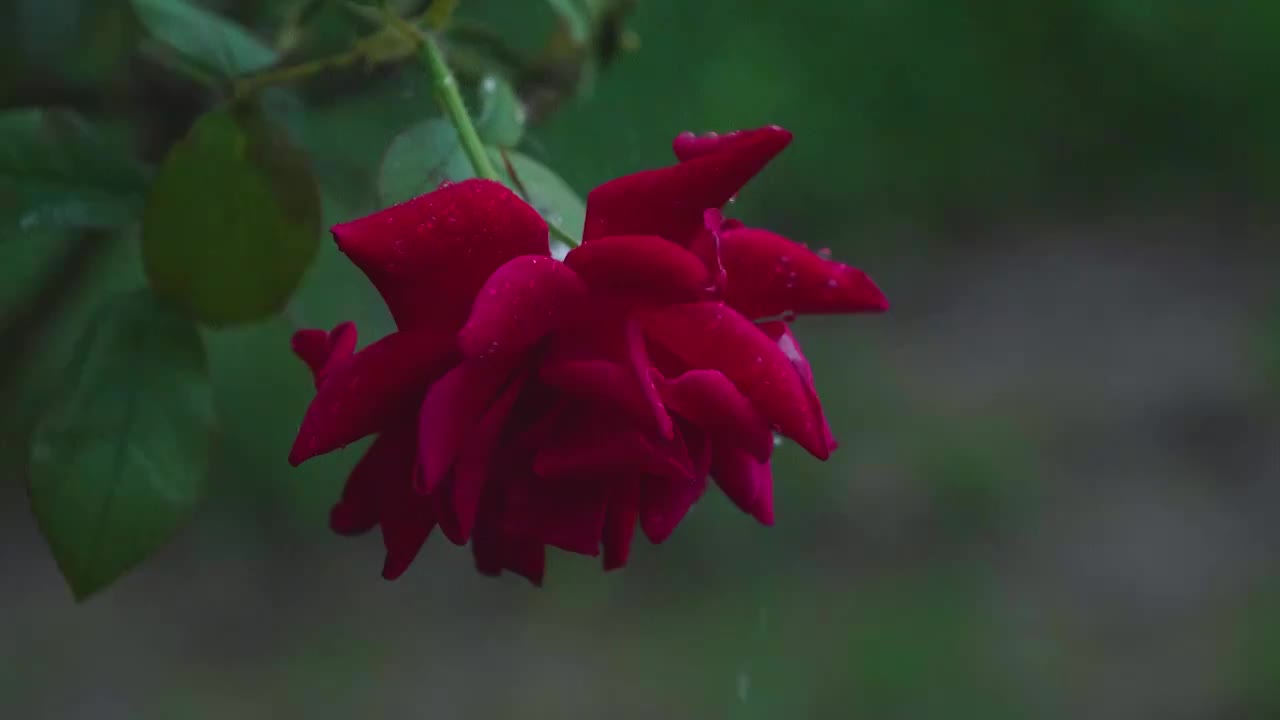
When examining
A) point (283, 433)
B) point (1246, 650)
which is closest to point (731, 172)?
point (283, 433)

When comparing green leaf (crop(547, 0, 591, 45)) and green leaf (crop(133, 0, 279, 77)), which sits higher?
green leaf (crop(547, 0, 591, 45))

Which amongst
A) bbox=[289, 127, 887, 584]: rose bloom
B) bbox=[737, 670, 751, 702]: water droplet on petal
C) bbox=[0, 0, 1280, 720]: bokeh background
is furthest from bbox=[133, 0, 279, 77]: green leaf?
bbox=[737, 670, 751, 702]: water droplet on petal

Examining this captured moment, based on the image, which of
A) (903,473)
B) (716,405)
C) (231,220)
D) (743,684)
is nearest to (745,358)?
(716,405)

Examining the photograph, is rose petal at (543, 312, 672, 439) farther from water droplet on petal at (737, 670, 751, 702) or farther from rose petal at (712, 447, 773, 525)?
water droplet on petal at (737, 670, 751, 702)

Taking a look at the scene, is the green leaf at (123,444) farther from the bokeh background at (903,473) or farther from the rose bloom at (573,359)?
the bokeh background at (903,473)

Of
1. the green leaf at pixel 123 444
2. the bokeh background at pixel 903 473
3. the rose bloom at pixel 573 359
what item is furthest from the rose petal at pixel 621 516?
the bokeh background at pixel 903 473

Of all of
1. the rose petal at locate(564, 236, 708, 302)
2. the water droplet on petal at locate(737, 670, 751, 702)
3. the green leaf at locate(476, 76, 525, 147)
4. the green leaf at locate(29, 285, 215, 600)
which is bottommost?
the water droplet on petal at locate(737, 670, 751, 702)
